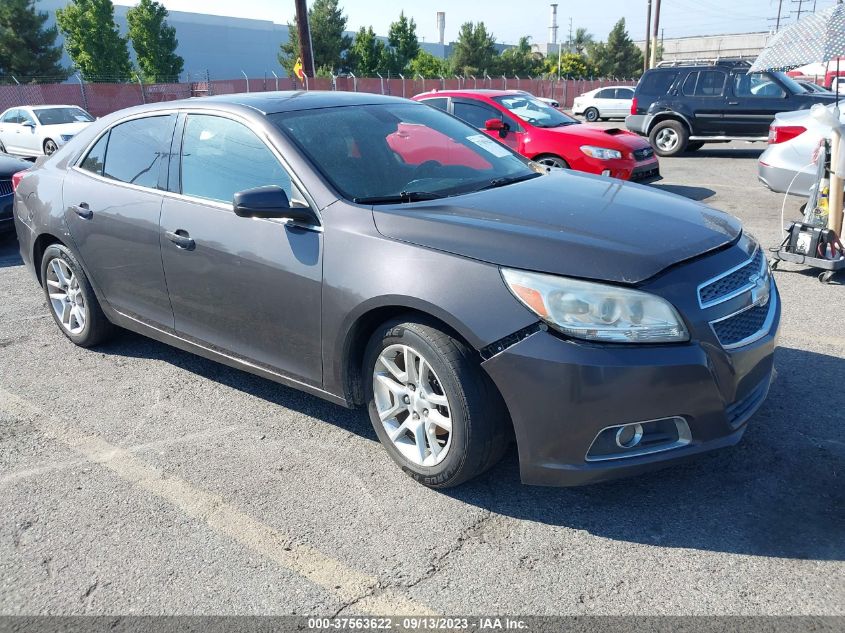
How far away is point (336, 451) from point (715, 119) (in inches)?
565

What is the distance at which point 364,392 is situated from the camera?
11.4 feet

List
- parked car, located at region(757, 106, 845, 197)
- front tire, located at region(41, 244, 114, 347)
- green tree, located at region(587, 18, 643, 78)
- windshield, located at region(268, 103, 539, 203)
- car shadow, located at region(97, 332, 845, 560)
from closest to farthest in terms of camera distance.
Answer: car shadow, located at region(97, 332, 845, 560) < windshield, located at region(268, 103, 539, 203) < front tire, located at region(41, 244, 114, 347) < parked car, located at region(757, 106, 845, 197) < green tree, located at region(587, 18, 643, 78)

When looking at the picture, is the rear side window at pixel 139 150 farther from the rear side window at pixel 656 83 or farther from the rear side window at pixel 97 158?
the rear side window at pixel 656 83

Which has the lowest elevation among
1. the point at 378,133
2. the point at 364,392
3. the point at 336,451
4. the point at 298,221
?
the point at 336,451

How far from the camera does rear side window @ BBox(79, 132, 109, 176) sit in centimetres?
471

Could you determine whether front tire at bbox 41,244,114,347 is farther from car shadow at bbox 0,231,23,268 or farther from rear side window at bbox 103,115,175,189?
car shadow at bbox 0,231,23,268

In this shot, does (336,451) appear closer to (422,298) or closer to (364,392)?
(364,392)

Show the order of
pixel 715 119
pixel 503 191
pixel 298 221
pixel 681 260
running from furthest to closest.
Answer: pixel 715 119 < pixel 503 191 < pixel 298 221 < pixel 681 260

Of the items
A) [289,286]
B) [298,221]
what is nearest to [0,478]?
[289,286]

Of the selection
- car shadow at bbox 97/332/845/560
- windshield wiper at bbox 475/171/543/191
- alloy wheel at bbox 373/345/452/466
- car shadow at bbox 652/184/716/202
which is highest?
windshield wiper at bbox 475/171/543/191

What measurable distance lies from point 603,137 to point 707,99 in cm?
690

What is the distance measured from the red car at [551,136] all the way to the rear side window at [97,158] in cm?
585

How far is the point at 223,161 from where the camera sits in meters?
3.94

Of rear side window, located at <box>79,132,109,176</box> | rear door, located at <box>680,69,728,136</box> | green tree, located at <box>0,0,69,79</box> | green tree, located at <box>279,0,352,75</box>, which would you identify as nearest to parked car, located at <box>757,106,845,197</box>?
rear side window, located at <box>79,132,109,176</box>
